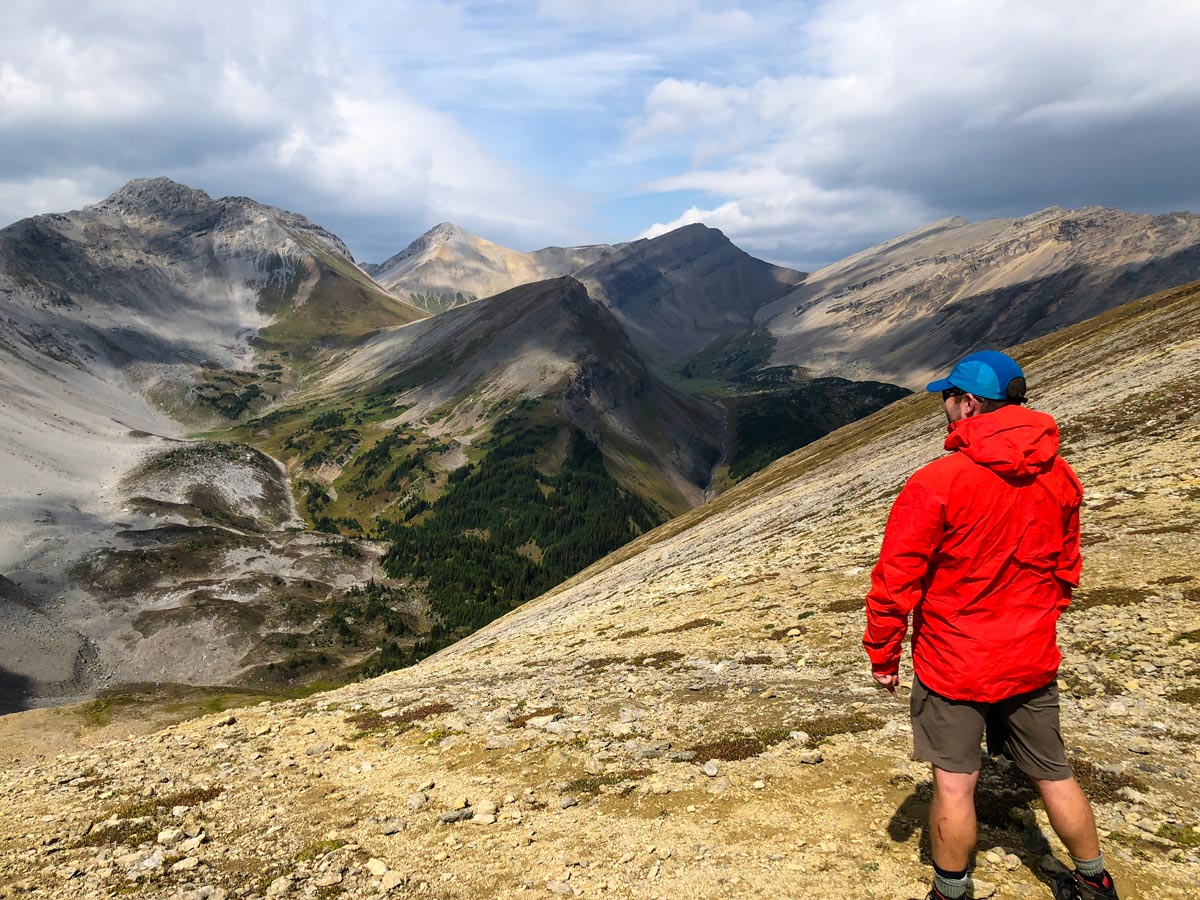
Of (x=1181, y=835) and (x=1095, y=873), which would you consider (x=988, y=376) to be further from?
(x=1181, y=835)

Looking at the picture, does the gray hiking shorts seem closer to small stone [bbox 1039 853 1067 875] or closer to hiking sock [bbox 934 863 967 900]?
hiking sock [bbox 934 863 967 900]

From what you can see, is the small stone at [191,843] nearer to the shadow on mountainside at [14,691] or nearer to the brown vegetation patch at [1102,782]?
the brown vegetation patch at [1102,782]

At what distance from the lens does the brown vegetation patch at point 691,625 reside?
24.5m

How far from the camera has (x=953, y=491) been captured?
22.8 ft

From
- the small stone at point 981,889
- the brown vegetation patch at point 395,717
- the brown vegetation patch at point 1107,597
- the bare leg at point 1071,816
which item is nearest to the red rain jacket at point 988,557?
the bare leg at point 1071,816

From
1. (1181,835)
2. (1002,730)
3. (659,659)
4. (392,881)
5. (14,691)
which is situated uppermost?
(1002,730)

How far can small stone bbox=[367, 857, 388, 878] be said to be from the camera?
29.6ft

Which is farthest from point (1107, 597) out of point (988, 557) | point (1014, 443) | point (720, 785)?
point (1014, 443)

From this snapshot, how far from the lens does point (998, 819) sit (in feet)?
28.7

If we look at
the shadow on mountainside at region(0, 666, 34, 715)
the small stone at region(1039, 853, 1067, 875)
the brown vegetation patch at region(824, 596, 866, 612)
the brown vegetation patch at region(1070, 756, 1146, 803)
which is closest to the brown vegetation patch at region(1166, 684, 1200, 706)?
the brown vegetation patch at region(1070, 756, 1146, 803)

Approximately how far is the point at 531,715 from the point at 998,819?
999 cm

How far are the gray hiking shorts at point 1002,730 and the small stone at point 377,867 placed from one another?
738 centimetres

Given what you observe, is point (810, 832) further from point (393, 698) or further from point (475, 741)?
point (393, 698)

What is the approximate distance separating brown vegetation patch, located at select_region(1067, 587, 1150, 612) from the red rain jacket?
1198cm
